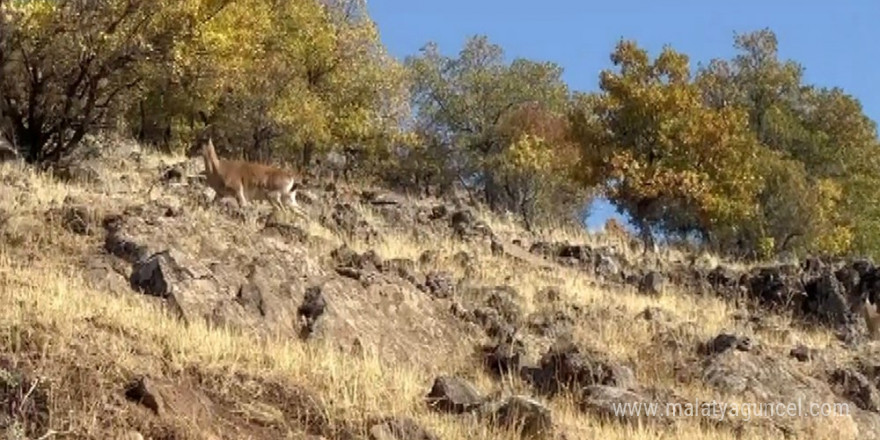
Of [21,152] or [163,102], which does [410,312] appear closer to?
[21,152]

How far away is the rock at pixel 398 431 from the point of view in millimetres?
8984

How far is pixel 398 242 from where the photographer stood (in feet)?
67.6

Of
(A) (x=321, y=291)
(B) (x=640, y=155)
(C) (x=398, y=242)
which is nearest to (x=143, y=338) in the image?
(A) (x=321, y=291)

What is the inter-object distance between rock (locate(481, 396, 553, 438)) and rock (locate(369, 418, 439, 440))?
2.33 ft

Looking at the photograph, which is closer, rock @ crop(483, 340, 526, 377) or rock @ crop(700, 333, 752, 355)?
rock @ crop(483, 340, 526, 377)

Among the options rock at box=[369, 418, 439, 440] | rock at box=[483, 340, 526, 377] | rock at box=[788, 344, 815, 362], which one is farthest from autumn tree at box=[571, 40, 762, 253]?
rock at box=[369, 418, 439, 440]

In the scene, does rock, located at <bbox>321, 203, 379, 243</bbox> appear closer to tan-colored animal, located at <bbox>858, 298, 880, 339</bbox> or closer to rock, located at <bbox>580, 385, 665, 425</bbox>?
tan-colored animal, located at <bbox>858, 298, 880, 339</bbox>

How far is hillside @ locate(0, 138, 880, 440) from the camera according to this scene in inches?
355

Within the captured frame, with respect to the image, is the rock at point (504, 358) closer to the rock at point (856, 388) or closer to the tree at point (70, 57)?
the rock at point (856, 388)

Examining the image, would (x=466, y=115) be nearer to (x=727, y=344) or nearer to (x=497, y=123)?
(x=497, y=123)

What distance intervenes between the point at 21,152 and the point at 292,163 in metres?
18.7

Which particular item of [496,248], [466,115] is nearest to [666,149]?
[466,115]

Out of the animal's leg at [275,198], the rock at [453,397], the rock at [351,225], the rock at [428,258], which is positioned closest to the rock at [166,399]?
the rock at [453,397]

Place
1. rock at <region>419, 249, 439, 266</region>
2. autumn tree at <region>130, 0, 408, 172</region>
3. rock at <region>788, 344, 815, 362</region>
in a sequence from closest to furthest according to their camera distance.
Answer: rock at <region>788, 344, 815, 362</region> → rock at <region>419, 249, 439, 266</region> → autumn tree at <region>130, 0, 408, 172</region>
